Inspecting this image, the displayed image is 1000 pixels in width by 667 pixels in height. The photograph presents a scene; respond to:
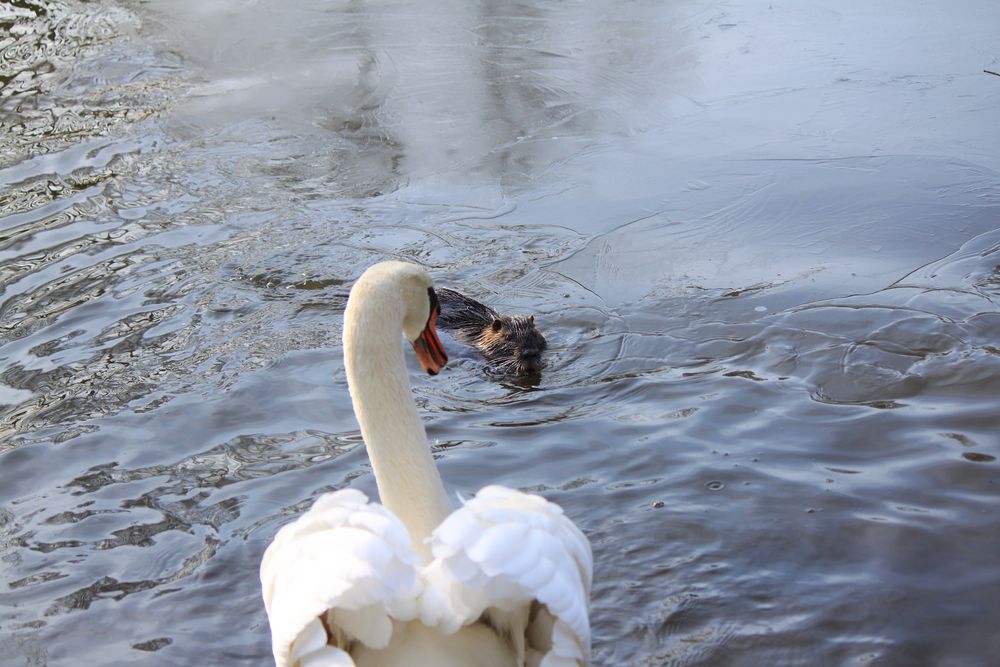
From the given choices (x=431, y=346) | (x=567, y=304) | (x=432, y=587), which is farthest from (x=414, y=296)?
(x=567, y=304)

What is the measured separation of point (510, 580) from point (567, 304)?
527 centimetres

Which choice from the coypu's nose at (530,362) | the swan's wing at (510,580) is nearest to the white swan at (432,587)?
the swan's wing at (510,580)

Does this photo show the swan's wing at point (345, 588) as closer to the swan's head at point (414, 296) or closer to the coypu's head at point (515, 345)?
the swan's head at point (414, 296)

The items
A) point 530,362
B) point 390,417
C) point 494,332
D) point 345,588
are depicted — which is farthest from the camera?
point 494,332

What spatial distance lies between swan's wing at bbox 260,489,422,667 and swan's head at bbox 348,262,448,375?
917 mm

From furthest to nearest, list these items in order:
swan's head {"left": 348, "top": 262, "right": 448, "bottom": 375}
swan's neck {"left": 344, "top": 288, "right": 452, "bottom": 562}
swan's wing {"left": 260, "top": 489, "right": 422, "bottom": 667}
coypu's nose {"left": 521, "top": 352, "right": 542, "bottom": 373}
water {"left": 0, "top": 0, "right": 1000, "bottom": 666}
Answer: coypu's nose {"left": 521, "top": 352, "right": 542, "bottom": 373}, water {"left": 0, "top": 0, "right": 1000, "bottom": 666}, swan's head {"left": 348, "top": 262, "right": 448, "bottom": 375}, swan's neck {"left": 344, "top": 288, "right": 452, "bottom": 562}, swan's wing {"left": 260, "top": 489, "right": 422, "bottom": 667}

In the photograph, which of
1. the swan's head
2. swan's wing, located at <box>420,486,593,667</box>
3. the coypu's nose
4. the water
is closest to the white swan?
swan's wing, located at <box>420,486,593,667</box>

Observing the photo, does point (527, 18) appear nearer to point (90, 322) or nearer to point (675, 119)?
point (675, 119)

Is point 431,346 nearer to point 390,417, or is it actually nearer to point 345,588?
point 390,417

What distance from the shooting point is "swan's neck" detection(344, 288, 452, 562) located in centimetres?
366

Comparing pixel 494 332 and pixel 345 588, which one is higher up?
pixel 345 588

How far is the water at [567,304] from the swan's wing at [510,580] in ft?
4.28

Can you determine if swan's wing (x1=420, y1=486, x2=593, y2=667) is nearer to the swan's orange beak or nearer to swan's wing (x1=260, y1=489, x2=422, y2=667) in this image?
swan's wing (x1=260, y1=489, x2=422, y2=667)

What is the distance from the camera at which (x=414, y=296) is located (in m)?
4.07
